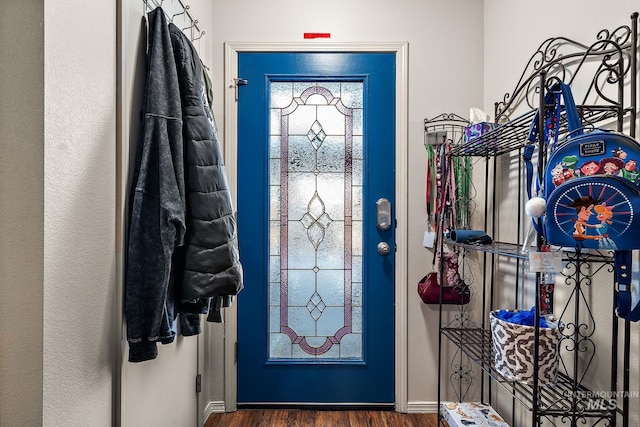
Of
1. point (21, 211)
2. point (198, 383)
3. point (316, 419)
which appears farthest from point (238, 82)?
point (316, 419)

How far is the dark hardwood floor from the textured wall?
4.55ft

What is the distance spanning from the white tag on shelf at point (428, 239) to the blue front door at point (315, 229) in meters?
0.19

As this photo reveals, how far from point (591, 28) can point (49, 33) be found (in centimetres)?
167

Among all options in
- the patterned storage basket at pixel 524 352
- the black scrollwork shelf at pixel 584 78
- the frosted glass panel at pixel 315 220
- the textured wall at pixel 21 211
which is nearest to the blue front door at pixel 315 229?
the frosted glass panel at pixel 315 220

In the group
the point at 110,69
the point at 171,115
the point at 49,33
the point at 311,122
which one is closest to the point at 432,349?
the point at 311,122

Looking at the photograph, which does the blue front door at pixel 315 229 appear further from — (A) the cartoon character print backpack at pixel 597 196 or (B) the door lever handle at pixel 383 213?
(A) the cartoon character print backpack at pixel 597 196

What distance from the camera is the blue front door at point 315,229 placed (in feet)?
7.34

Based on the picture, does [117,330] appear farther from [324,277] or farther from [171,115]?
[324,277]

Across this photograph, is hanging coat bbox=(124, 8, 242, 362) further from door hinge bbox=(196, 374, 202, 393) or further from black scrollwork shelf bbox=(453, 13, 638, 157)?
black scrollwork shelf bbox=(453, 13, 638, 157)

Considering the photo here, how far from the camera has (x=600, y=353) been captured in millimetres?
1316

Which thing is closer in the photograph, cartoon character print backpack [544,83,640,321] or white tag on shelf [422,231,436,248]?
cartoon character print backpack [544,83,640,321]

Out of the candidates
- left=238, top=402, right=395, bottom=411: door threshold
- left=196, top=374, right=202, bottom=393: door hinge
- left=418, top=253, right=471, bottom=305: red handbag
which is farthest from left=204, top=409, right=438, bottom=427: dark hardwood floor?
left=418, top=253, right=471, bottom=305: red handbag

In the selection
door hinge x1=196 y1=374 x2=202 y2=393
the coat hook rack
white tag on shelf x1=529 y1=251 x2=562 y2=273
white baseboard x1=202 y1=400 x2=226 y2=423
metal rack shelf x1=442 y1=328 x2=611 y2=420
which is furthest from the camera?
white baseboard x1=202 y1=400 x2=226 y2=423

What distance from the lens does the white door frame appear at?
7.27 feet
